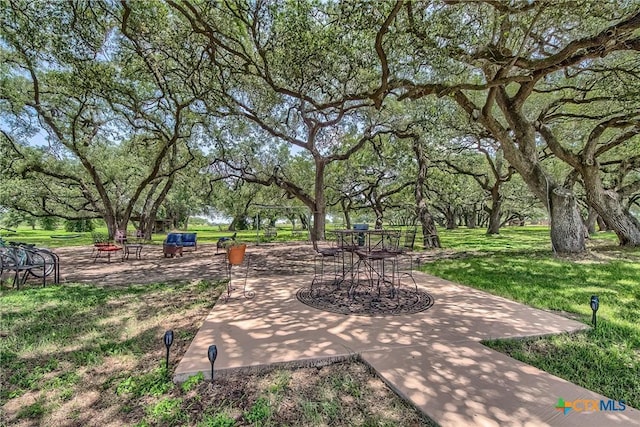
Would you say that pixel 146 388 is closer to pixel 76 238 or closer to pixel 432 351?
pixel 432 351

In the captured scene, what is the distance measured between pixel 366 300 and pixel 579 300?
3.01 m

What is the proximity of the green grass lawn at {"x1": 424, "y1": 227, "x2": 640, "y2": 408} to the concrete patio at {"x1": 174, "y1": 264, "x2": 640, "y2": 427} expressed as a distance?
22cm

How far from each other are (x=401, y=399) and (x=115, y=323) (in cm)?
342

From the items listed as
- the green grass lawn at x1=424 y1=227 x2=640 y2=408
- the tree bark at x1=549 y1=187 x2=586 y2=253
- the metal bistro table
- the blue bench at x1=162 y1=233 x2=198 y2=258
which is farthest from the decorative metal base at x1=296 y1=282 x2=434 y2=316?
the blue bench at x1=162 y1=233 x2=198 y2=258

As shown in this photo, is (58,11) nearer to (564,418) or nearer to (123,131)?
(123,131)

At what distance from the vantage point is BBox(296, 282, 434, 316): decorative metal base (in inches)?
148

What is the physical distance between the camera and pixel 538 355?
2.63m

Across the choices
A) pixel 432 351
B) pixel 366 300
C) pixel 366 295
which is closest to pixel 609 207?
pixel 366 295

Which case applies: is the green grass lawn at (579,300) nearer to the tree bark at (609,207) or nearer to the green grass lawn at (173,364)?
the green grass lawn at (173,364)

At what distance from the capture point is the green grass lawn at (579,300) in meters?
2.37

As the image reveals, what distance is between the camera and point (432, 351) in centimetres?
265

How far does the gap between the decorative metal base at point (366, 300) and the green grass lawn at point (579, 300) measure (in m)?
1.18

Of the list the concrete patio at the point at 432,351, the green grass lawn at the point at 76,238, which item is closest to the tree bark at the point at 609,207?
the concrete patio at the point at 432,351

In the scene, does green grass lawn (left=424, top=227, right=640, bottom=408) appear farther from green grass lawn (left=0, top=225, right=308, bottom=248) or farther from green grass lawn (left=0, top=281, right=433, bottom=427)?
green grass lawn (left=0, top=225, right=308, bottom=248)
